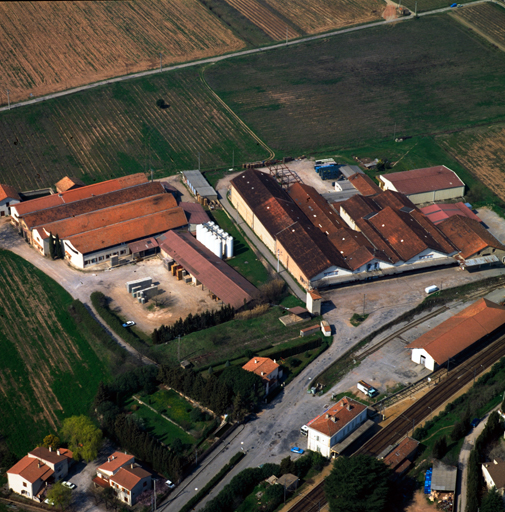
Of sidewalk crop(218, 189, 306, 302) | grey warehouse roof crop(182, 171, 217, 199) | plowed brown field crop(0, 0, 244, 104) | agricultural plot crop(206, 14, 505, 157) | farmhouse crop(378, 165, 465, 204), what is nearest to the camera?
sidewalk crop(218, 189, 306, 302)

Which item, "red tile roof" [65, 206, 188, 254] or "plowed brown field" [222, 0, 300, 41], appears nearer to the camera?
"red tile roof" [65, 206, 188, 254]

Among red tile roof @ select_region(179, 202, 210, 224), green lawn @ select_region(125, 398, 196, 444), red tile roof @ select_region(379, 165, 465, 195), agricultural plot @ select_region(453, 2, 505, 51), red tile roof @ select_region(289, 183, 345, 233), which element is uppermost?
Result: agricultural plot @ select_region(453, 2, 505, 51)

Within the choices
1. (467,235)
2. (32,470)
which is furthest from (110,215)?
(467,235)

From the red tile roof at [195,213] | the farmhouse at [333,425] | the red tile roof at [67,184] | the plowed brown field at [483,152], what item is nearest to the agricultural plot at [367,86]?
the plowed brown field at [483,152]

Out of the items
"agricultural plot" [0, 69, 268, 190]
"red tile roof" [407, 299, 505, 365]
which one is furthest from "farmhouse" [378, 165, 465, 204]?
"red tile roof" [407, 299, 505, 365]

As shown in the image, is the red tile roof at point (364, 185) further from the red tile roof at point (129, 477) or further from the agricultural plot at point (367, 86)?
the red tile roof at point (129, 477)

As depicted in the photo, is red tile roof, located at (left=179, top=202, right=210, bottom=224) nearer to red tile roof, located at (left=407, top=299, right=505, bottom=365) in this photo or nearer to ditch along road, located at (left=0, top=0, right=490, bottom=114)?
red tile roof, located at (left=407, top=299, right=505, bottom=365)

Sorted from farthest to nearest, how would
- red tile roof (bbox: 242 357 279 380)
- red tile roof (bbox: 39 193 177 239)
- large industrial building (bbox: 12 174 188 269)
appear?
red tile roof (bbox: 39 193 177 239) < large industrial building (bbox: 12 174 188 269) < red tile roof (bbox: 242 357 279 380)
